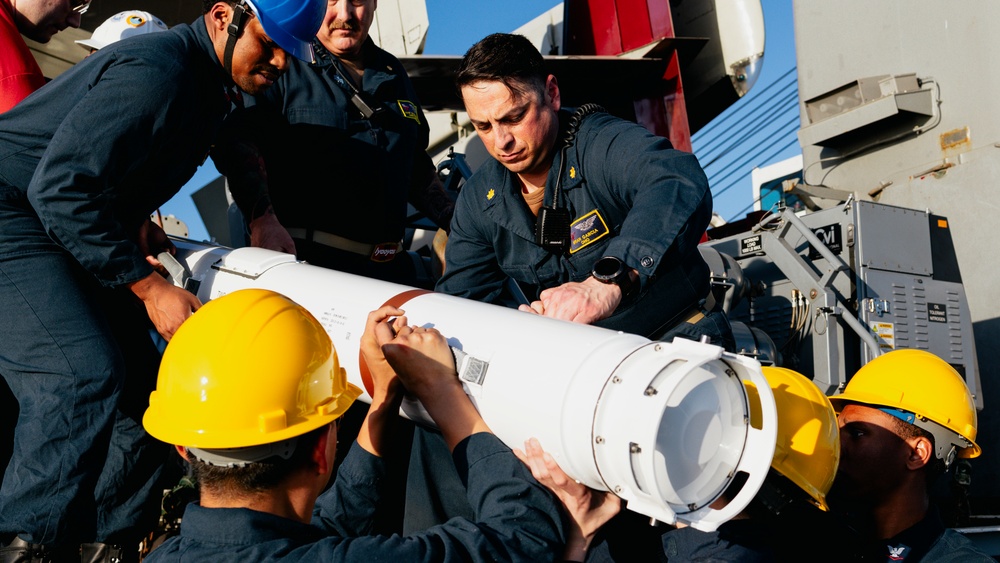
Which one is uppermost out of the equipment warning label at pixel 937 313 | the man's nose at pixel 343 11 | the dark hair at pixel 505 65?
the man's nose at pixel 343 11

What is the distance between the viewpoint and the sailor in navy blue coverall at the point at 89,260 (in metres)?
2.60

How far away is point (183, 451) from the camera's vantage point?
1.86m

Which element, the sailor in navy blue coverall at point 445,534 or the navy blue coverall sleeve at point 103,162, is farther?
the navy blue coverall sleeve at point 103,162

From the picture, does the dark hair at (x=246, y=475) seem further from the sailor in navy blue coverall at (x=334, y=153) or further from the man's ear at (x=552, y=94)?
the sailor in navy blue coverall at (x=334, y=153)

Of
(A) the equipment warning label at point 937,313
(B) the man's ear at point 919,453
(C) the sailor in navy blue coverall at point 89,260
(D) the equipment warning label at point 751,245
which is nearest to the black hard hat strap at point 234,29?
(C) the sailor in navy blue coverall at point 89,260

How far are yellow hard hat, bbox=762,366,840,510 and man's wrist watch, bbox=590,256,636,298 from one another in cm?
55

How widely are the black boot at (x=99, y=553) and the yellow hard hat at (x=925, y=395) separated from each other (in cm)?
275

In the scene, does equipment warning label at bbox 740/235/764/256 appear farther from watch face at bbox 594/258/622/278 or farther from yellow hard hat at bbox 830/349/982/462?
watch face at bbox 594/258/622/278

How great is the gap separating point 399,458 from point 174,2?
5580 mm

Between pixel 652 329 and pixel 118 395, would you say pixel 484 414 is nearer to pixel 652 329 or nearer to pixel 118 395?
pixel 652 329

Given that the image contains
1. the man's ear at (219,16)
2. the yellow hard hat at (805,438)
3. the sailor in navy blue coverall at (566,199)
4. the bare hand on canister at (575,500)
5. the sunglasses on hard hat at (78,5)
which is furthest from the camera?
the sunglasses on hard hat at (78,5)

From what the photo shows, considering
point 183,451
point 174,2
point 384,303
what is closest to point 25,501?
point 183,451

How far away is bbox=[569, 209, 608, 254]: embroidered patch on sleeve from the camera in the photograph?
118 inches

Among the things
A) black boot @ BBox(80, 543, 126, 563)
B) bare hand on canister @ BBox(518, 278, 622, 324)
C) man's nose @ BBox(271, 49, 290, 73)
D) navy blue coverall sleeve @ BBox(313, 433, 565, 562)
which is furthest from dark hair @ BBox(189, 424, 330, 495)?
man's nose @ BBox(271, 49, 290, 73)
